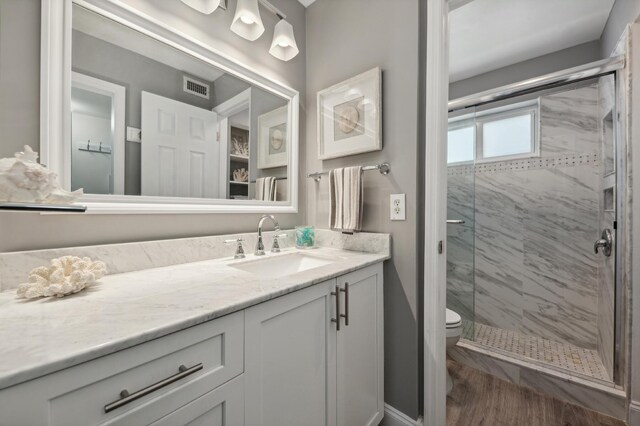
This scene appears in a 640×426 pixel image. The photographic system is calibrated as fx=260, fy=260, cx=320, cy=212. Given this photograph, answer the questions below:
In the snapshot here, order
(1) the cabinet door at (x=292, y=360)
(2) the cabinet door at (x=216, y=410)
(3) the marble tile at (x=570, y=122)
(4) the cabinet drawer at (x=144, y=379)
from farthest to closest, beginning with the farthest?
(3) the marble tile at (x=570, y=122) → (1) the cabinet door at (x=292, y=360) → (2) the cabinet door at (x=216, y=410) → (4) the cabinet drawer at (x=144, y=379)

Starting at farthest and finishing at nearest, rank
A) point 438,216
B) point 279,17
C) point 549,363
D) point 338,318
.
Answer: point 549,363 < point 279,17 < point 438,216 < point 338,318

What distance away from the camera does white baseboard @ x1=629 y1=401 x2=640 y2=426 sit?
52.0 inches

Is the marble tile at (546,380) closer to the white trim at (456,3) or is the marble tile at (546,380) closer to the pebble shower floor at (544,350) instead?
the pebble shower floor at (544,350)

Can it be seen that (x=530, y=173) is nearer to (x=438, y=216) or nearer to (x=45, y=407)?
(x=438, y=216)

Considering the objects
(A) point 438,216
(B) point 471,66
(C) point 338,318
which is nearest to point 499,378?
(A) point 438,216

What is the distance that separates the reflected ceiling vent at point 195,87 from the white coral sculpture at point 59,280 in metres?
0.85

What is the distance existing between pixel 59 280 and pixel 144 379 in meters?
0.40

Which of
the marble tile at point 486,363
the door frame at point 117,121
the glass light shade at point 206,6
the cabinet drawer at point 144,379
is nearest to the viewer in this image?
the cabinet drawer at point 144,379

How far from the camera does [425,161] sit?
4.05 ft

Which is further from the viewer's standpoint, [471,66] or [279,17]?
[471,66]

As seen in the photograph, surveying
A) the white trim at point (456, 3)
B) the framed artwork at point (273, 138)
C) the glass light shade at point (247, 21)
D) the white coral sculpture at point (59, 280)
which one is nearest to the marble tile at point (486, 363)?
the framed artwork at point (273, 138)

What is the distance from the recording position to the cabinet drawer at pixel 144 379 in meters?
0.42

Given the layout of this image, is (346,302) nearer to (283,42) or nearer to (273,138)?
(273,138)

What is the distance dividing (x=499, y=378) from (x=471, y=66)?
2629 millimetres
